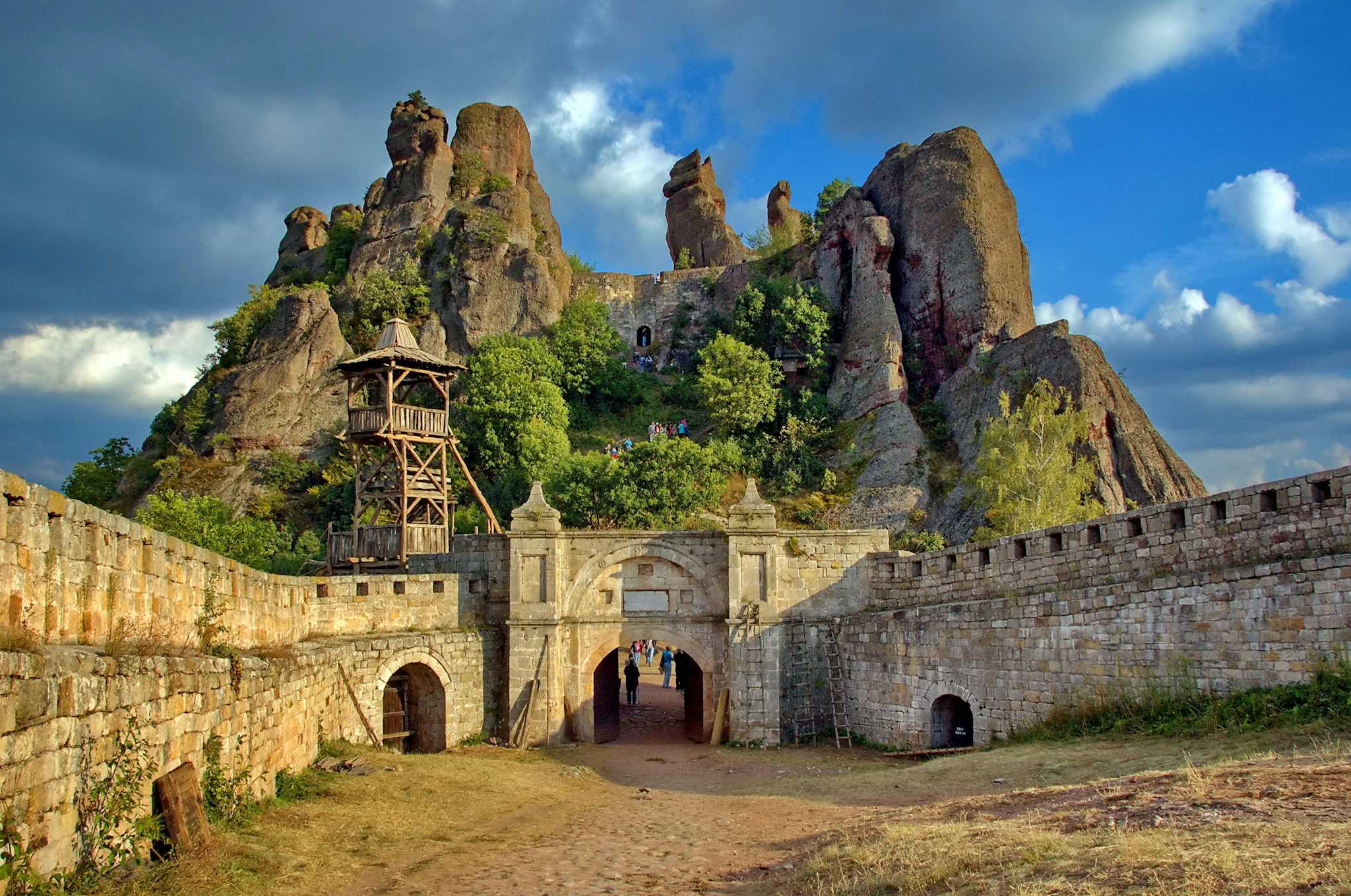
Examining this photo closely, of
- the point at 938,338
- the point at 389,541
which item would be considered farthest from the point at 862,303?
the point at 389,541

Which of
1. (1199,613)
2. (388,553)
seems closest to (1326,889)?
(1199,613)

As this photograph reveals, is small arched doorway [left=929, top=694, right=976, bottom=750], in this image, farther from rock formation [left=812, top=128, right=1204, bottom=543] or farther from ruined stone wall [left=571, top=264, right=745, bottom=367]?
ruined stone wall [left=571, top=264, right=745, bottom=367]

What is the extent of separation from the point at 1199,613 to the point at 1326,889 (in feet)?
27.4

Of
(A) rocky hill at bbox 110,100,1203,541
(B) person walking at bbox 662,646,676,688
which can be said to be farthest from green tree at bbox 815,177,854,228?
(B) person walking at bbox 662,646,676,688

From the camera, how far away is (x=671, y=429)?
45.5m

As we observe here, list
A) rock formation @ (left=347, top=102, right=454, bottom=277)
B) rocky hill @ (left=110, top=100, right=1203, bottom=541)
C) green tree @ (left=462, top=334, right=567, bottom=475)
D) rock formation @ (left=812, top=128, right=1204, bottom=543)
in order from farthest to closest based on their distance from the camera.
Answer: rock formation @ (left=347, top=102, right=454, bottom=277), green tree @ (left=462, top=334, right=567, bottom=475), rocky hill @ (left=110, top=100, right=1203, bottom=541), rock formation @ (left=812, top=128, right=1204, bottom=543)

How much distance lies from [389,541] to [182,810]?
19743mm

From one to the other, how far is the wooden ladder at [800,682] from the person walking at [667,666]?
11583 millimetres

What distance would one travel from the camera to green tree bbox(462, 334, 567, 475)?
40.3m

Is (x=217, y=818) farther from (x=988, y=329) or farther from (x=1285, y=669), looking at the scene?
(x=988, y=329)

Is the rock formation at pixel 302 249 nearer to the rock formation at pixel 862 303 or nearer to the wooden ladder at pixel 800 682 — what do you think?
the rock formation at pixel 862 303

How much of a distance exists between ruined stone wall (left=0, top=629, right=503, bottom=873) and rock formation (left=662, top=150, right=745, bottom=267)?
4676 centimetres

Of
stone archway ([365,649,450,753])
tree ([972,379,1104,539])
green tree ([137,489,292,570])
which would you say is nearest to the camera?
stone archway ([365,649,450,753])

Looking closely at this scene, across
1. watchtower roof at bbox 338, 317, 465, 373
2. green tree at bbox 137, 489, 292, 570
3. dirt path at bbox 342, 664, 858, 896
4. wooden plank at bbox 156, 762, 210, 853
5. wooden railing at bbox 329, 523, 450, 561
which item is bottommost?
dirt path at bbox 342, 664, 858, 896
